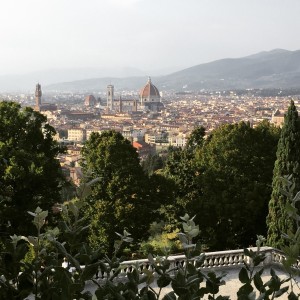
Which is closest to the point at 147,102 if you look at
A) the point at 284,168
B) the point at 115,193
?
the point at 115,193

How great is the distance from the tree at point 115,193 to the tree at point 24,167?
3.67ft

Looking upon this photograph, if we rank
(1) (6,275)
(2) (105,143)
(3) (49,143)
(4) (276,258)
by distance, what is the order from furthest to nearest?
(2) (105,143) < (3) (49,143) < (4) (276,258) < (1) (6,275)

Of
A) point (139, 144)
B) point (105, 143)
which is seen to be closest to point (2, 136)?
point (105, 143)

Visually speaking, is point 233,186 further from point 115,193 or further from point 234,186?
point 115,193

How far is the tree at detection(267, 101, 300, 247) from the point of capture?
11195 mm

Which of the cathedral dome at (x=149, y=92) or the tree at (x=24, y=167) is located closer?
the tree at (x=24, y=167)

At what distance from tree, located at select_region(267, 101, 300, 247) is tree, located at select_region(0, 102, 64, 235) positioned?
15.8 ft

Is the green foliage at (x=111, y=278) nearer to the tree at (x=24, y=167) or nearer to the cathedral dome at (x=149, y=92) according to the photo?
the tree at (x=24, y=167)

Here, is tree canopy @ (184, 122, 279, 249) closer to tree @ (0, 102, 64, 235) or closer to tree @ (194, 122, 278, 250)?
tree @ (194, 122, 278, 250)

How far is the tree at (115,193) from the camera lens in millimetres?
11852

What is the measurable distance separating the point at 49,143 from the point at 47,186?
128 cm

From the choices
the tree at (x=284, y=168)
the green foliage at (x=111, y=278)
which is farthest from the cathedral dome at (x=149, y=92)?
the green foliage at (x=111, y=278)

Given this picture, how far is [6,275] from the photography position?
93.6 inches

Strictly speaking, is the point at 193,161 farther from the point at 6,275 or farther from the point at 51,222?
the point at 6,275
